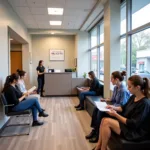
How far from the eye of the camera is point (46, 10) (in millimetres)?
5660

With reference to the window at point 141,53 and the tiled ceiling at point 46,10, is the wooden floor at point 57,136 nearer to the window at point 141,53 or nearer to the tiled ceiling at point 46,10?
the window at point 141,53

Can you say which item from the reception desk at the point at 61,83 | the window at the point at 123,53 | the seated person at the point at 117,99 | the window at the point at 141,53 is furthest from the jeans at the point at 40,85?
the seated person at the point at 117,99

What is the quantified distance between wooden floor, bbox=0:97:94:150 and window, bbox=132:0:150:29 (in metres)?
2.52

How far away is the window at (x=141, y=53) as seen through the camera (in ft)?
11.9

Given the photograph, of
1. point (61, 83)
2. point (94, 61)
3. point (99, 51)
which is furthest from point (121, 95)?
point (94, 61)

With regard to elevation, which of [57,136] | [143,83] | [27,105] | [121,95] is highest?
[143,83]

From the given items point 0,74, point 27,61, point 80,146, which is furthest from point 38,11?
point 80,146

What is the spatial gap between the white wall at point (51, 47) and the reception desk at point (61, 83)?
1.90 metres

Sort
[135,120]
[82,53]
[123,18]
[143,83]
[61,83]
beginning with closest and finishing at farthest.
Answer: [135,120], [143,83], [123,18], [61,83], [82,53]

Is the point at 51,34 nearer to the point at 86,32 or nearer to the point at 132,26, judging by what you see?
the point at 86,32

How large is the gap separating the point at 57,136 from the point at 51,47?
6.56 m

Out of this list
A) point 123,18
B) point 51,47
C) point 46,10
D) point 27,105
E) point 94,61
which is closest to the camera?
point 27,105

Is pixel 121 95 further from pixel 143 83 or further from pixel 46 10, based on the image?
pixel 46 10

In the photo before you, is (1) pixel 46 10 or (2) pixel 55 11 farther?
(2) pixel 55 11
